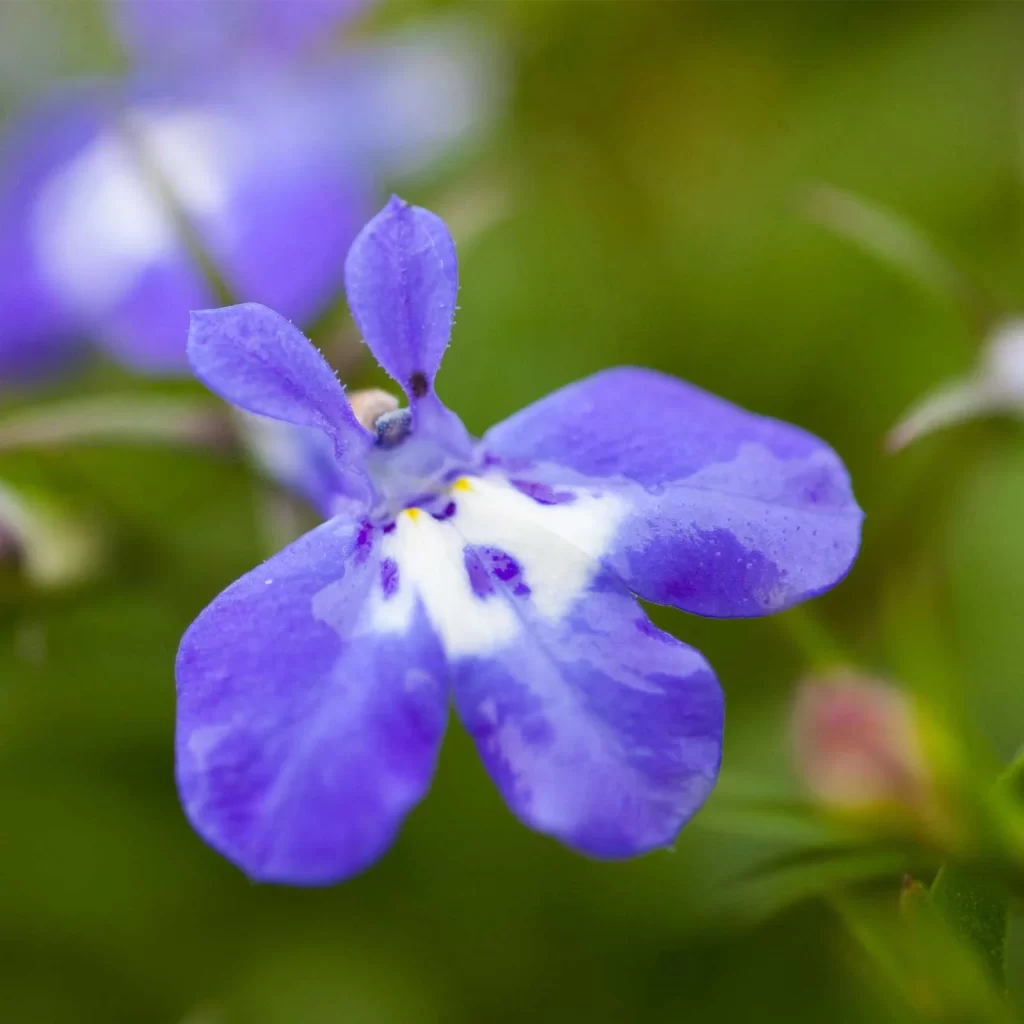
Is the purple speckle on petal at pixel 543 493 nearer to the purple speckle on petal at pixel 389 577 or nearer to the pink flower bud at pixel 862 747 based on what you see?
the purple speckle on petal at pixel 389 577

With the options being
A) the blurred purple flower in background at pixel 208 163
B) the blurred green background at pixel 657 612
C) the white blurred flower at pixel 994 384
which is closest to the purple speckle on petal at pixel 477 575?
the blurred green background at pixel 657 612

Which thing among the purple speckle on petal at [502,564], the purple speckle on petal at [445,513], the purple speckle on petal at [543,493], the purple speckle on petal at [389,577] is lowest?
the purple speckle on petal at [502,564]

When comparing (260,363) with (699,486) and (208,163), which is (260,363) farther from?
(208,163)

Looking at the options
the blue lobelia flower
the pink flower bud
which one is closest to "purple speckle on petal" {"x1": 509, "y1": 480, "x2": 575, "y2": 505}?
the blue lobelia flower

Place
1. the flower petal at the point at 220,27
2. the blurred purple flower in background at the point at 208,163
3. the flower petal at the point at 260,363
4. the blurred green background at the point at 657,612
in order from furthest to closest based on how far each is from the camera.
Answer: the flower petal at the point at 220,27 < the blurred purple flower in background at the point at 208,163 < the blurred green background at the point at 657,612 < the flower petal at the point at 260,363

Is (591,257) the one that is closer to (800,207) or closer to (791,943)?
(800,207)

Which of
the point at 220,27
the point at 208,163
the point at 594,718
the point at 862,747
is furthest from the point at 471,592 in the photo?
the point at 220,27
